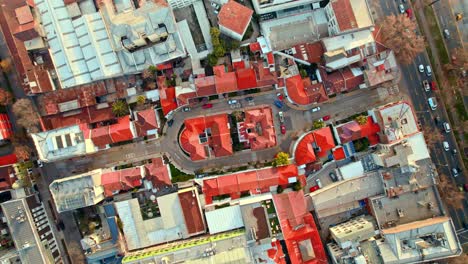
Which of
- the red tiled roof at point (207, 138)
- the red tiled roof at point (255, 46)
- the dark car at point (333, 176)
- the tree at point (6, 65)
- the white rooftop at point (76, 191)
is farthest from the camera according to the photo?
the tree at point (6, 65)

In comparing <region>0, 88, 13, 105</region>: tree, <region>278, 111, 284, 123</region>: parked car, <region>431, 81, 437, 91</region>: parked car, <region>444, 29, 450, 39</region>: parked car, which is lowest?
<region>431, 81, 437, 91</region>: parked car

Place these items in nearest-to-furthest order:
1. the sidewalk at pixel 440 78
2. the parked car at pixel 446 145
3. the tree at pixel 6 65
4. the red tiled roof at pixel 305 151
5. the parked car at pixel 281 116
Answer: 1. the red tiled roof at pixel 305 151
2. the tree at pixel 6 65
3. the parked car at pixel 281 116
4. the parked car at pixel 446 145
5. the sidewalk at pixel 440 78

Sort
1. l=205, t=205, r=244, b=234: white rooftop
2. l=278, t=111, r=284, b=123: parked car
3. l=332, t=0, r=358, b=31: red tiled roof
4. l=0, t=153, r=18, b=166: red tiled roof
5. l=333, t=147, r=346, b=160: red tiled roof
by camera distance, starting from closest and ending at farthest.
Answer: l=332, t=0, r=358, b=31: red tiled roof → l=205, t=205, r=244, b=234: white rooftop → l=333, t=147, r=346, b=160: red tiled roof → l=0, t=153, r=18, b=166: red tiled roof → l=278, t=111, r=284, b=123: parked car

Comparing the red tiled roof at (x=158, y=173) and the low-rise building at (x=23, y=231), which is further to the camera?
the red tiled roof at (x=158, y=173)

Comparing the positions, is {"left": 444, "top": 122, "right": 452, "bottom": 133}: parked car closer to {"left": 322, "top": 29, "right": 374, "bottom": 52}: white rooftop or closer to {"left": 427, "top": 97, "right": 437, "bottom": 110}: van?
{"left": 427, "top": 97, "right": 437, "bottom": 110}: van

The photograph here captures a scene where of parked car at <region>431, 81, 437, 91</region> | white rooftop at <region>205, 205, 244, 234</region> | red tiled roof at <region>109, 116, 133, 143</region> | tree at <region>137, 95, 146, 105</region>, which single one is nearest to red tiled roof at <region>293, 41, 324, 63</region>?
parked car at <region>431, 81, 437, 91</region>

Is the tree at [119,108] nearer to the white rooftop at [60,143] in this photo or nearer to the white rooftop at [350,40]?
the white rooftop at [60,143]

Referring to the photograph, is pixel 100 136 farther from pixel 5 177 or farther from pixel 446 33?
pixel 446 33

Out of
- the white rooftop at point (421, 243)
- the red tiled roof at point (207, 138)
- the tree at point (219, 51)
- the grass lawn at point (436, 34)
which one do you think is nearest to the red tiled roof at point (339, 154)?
the white rooftop at point (421, 243)
